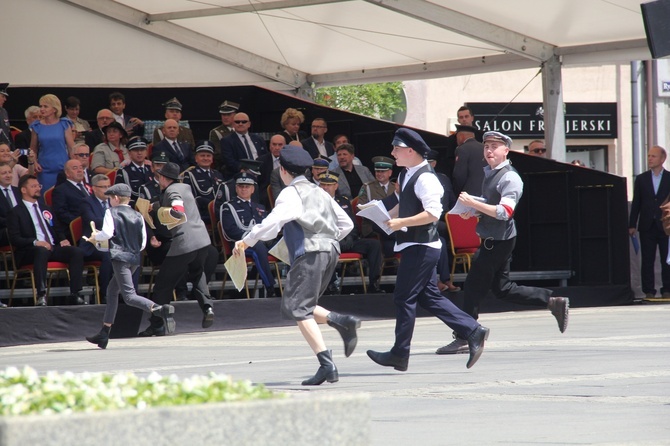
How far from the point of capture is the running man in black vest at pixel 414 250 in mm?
8664

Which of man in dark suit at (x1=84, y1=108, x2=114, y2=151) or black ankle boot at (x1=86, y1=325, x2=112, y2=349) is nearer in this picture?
black ankle boot at (x1=86, y1=325, x2=112, y2=349)

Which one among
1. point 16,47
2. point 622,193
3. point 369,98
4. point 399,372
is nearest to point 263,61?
point 16,47

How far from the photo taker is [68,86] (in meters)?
18.9

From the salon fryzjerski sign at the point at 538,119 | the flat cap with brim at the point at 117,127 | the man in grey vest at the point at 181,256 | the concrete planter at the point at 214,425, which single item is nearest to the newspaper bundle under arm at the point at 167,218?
the man in grey vest at the point at 181,256

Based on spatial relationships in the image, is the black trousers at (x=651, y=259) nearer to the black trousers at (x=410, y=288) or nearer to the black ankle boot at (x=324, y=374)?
the black trousers at (x=410, y=288)

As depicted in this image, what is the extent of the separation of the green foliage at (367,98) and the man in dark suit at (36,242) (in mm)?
20686

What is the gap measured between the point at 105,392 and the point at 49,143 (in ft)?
42.3

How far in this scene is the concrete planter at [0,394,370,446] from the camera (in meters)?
2.82

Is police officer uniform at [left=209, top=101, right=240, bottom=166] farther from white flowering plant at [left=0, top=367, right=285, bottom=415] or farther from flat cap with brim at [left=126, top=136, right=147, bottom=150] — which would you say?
white flowering plant at [left=0, top=367, right=285, bottom=415]

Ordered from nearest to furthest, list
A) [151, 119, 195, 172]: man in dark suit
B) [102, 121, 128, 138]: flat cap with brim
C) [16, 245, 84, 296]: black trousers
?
[16, 245, 84, 296]: black trousers
[151, 119, 195, 172]: man in dark suit
[102, 121, 128, 138]: flat cap with brim

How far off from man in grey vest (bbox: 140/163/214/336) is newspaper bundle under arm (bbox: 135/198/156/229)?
0.18 m

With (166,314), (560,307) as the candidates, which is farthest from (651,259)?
(166,314)

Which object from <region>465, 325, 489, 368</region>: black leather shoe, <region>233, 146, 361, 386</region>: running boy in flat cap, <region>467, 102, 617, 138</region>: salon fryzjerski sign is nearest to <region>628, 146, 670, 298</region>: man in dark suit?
<region>465, 325, 489, 368</region>: black leather shoe

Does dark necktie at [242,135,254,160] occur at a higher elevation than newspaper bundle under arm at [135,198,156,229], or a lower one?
higher
